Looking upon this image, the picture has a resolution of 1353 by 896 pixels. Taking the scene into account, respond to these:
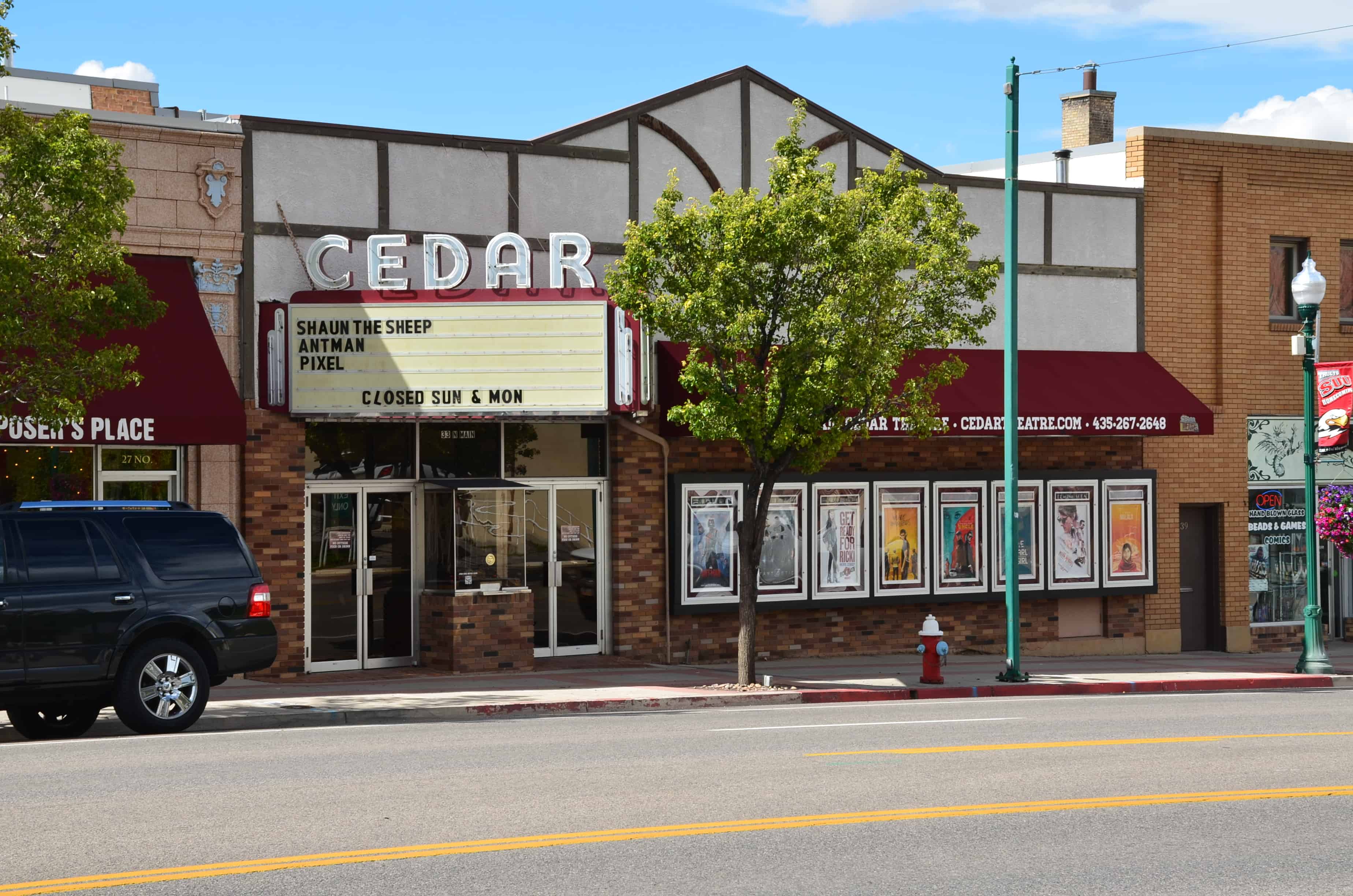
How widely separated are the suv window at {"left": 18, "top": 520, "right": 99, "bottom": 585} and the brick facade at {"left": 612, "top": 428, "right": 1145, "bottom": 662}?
28.4 ft

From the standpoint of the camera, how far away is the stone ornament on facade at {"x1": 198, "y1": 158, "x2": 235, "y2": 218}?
1802cm

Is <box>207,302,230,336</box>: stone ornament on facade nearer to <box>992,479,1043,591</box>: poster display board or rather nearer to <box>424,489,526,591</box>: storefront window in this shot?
<box>424,489,526,591</box>: storefront window

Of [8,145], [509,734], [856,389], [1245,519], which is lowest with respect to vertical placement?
[509,734]

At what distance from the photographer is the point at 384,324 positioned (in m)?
18.5

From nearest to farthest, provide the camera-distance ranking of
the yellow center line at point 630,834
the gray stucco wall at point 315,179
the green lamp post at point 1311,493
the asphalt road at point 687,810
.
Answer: the yellow center line at point 630,834 → the asphalt road at point 687,810 → the gray stucco wall at point 315,179 → the green lamp post at point 1311,493

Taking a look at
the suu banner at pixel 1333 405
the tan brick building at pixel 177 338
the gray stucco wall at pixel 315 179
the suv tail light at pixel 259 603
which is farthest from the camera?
the suu banner at pixel 1333 405

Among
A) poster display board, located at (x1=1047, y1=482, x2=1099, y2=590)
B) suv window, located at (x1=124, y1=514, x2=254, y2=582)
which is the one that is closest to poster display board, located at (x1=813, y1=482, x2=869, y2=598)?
poster display board, located at (x1=1047, y1=482, x2=1099, y2=590)

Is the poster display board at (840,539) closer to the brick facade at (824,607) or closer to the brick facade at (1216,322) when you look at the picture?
the brick facade at (824,607)

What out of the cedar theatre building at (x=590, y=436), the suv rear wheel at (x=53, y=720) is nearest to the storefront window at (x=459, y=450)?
the cedar theatre building at (x=590, y=436)

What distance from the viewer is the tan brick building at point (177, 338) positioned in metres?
16.7

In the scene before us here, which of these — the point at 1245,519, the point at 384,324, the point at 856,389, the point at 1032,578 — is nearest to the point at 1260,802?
the point at 856,389

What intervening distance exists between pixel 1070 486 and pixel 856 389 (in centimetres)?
720

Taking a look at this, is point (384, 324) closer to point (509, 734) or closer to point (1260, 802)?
point (509, 734)

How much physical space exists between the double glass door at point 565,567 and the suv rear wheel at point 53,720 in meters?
7.28
